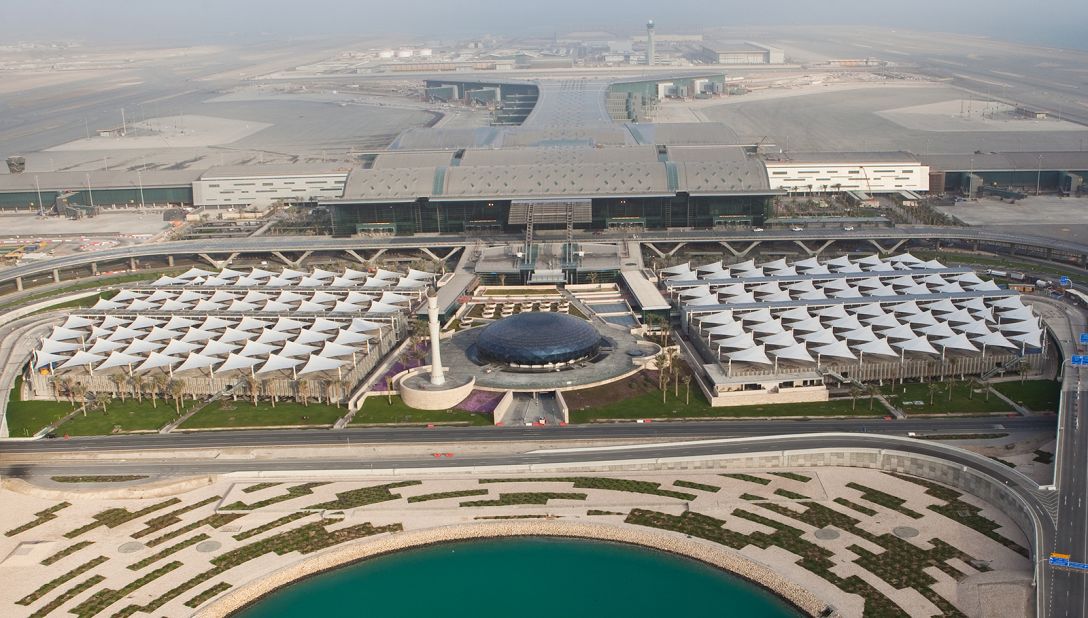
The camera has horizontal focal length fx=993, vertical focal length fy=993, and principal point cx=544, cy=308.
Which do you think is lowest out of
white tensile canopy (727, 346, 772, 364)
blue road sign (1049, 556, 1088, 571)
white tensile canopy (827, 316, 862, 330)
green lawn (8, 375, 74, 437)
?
blue road sign (1049, 556, 1088, 571)

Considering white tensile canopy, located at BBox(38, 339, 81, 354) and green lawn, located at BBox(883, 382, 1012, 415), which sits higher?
white tensile canopy, located at BBox(38, 339, 81, 354)

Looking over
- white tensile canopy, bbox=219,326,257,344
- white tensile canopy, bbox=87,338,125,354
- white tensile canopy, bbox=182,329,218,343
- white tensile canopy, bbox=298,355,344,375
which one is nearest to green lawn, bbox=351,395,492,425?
white tensile canopy, bbox=298,355,344,375

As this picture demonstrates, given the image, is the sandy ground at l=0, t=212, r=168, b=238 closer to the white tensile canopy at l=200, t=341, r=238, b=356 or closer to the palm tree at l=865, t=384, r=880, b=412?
the white tensile canopy at l=200, t=341, r=238, b=356

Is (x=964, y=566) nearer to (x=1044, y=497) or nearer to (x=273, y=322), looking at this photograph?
(x=1044, y=497)

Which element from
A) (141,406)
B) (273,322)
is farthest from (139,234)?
(141,406)

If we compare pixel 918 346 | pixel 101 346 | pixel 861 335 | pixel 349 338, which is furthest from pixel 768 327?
pixel 101 346

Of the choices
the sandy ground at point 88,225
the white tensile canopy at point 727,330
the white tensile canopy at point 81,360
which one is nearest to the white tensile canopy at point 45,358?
the white tensile canopy at point 81,360

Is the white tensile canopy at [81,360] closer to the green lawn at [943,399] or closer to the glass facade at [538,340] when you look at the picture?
the glass facade at [538,340]
